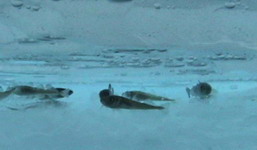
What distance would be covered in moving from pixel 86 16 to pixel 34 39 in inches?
10.6

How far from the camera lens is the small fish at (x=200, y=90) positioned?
1.96m

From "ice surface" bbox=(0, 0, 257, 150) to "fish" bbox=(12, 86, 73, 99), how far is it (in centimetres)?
3

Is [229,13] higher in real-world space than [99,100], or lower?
higher

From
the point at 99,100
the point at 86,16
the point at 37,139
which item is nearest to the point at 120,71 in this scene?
the point at 99,100

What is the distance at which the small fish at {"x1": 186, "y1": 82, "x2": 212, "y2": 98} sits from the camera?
1958 millimetres

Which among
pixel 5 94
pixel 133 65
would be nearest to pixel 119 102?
pixel 133 65

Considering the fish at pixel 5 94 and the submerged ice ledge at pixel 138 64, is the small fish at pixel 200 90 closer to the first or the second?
the submerged ice ledge at pixel 138 64

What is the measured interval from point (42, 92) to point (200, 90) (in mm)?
743

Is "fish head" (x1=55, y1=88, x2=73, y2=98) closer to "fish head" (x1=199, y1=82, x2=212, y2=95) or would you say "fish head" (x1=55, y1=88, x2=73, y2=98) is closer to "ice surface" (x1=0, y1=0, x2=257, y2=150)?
"ice surface" (x1=0, y1=0, x2=257, y2=150)

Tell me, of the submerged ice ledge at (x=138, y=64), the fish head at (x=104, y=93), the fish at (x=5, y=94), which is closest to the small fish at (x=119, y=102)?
the fish head at (x=104, y=93)

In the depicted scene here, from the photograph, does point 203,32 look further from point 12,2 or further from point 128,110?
point 12,2

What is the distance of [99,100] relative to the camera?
1973 millimetres

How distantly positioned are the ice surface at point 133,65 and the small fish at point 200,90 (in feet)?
0.11

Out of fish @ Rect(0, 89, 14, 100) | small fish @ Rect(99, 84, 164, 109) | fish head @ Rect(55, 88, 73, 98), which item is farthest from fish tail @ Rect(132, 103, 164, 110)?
fish @ Rect(0, 89, 14, 100)
